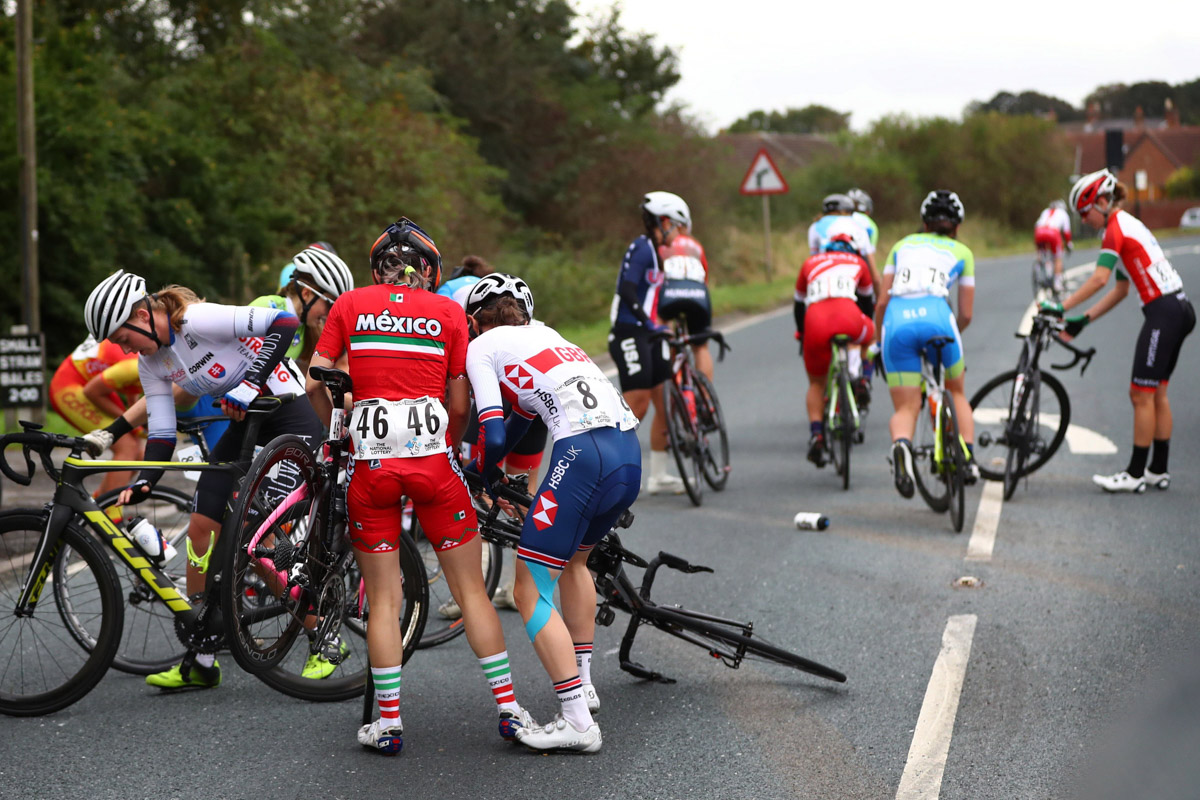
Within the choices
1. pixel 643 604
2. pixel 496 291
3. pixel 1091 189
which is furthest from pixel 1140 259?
pixel 496 291

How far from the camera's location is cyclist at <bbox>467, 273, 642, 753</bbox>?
474 centimetres

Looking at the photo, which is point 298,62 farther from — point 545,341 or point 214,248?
point 545,341

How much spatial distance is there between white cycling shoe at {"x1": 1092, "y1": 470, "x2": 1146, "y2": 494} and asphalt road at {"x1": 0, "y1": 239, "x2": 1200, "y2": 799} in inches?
9.8

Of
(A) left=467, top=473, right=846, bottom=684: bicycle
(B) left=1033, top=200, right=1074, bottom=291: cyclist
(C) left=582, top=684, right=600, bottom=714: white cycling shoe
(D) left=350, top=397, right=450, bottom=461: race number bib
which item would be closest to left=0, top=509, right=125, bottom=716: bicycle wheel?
(D) left=350, top=397, right=450, bottom=461: race number bib

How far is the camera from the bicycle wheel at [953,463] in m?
7.79

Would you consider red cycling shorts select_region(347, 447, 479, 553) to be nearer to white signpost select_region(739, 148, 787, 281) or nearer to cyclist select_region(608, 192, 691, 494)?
cyclist select_region(608, 192, 691, 494)

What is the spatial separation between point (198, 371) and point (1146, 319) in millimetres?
6284

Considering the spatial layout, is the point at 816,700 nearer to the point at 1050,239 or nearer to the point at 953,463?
the point at 953,463

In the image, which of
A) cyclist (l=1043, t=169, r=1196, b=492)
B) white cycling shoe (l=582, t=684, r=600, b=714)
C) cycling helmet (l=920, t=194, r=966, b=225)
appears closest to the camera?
white cycling shoe (l=582, t=684, r=600, b=714)

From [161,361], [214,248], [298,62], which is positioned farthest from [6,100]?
[161,361]

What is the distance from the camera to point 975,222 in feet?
181

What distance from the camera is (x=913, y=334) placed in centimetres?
823

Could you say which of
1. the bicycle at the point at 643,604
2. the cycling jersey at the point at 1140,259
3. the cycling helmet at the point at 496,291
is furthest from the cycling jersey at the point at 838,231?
the cycling helmet at the point at 496,291

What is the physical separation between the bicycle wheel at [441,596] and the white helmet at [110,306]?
1.71 m
